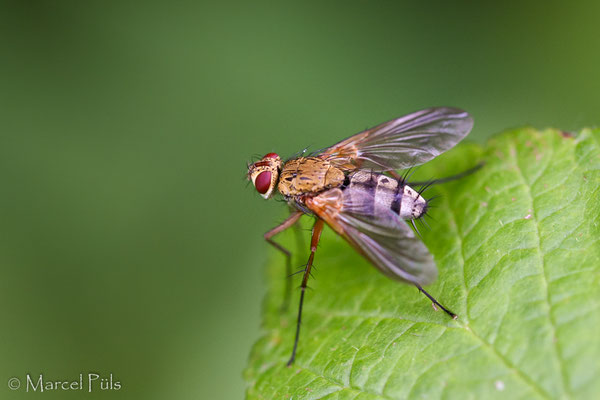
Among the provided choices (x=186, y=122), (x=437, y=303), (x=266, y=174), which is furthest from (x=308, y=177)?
(x=186, y=122)

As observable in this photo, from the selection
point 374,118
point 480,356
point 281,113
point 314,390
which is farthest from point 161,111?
point 480,356

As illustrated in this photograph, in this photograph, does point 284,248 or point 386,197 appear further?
point 284,248

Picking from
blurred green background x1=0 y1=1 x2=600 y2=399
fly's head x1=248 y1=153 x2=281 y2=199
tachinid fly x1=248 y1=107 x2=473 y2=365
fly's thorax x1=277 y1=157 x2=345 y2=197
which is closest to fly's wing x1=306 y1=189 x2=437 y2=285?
tachinid fly x1=248 y1=107 x2=473 y2=365

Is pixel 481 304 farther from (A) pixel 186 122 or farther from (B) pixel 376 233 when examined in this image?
(A) pixel 186 122

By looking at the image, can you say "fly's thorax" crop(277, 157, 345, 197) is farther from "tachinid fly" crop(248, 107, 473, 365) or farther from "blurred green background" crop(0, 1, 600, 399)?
"blurred green background" crop(0, 1, 600, 399)

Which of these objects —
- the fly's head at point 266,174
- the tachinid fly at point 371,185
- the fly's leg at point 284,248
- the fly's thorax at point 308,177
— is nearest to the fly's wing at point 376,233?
the tachinid fly at point 371,185

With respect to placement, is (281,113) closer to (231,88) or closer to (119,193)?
(231,88)

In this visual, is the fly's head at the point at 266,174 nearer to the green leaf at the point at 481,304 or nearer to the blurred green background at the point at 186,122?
the green leaf at the point at 481,304
